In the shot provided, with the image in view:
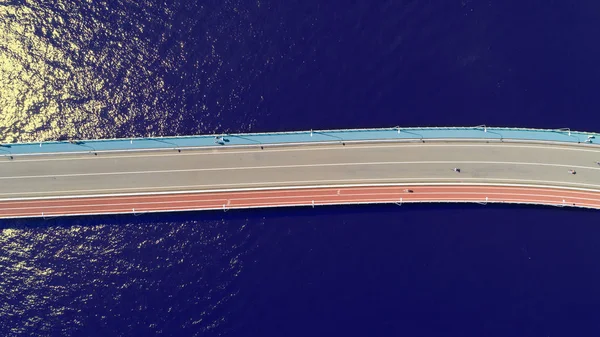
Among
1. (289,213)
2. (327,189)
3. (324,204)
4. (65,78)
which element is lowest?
(289,213)

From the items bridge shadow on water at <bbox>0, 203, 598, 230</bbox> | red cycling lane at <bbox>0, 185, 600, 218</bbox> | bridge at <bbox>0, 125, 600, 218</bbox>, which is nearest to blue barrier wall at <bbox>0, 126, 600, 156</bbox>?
bridge at <bbox>0, 125, 600, 218</bbox>

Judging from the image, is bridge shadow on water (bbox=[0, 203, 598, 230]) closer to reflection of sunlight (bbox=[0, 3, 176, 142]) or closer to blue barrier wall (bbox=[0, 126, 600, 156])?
blue barrier wall (bbox=[0, 126, 600, 156])

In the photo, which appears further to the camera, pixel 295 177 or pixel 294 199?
pixel 295 177

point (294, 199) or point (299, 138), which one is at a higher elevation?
point (299, 138)

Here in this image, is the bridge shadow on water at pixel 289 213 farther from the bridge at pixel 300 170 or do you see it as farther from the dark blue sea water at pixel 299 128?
the bridge at pixel 300 170

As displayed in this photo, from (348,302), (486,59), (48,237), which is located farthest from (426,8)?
(48,237)

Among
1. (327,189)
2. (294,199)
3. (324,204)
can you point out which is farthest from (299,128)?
(324,204)

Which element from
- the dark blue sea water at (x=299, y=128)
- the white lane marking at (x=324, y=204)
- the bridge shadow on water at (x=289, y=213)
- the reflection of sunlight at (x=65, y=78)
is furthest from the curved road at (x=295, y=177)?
the reflection of sunlight at (x=65, y=78)

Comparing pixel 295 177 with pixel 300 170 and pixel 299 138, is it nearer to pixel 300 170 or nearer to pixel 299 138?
pixel 300 170
